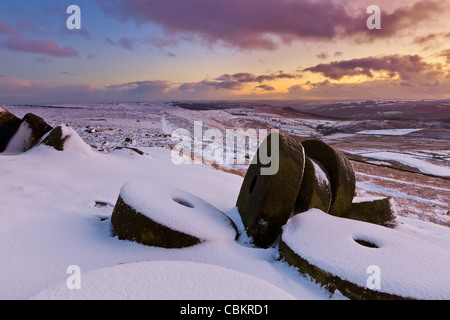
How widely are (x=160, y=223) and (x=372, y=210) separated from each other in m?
5.70

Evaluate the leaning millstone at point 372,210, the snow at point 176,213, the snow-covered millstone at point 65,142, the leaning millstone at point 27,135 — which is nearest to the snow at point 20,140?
the leaning millstone at point 27,135

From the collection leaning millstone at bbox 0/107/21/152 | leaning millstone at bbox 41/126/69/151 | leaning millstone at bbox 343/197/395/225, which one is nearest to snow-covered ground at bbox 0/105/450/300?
leaning millstone at bbox 41/126/69/151

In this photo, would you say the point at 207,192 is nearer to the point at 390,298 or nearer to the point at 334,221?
the point at 334,221

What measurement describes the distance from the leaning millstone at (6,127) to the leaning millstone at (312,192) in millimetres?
11247

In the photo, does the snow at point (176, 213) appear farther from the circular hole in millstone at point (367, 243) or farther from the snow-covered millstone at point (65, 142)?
the snow-covered millstone at point (65, 142)

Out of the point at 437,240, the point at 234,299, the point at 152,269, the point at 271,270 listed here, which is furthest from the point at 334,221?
the point at 437,240

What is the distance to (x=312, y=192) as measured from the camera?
5434 millimetres

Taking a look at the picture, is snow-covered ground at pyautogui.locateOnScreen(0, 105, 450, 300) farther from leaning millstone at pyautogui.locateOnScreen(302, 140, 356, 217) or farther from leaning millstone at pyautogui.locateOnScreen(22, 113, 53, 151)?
leaning millstone at pyautogui.locateOnScreen(22, 113, 53, 151)

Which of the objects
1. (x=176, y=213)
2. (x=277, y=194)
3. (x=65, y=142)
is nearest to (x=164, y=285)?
(x=176, y=213)

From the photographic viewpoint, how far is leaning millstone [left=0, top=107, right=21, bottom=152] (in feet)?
32.8

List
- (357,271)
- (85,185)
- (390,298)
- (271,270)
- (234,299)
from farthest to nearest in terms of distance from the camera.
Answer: (85,185), (271,270), (357,271), (390,298), (234,299)

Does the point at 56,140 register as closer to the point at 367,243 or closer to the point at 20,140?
the point at 20,140

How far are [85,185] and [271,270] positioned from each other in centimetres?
614

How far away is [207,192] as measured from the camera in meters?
8.72
